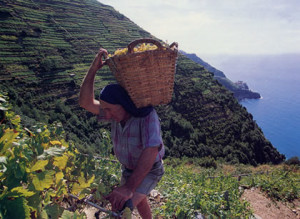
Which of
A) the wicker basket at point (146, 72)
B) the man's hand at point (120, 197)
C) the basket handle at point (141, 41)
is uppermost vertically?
the basket handle at point (141, 41)

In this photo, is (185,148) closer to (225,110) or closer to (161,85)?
(225,110)

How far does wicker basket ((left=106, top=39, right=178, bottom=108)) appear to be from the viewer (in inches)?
54.4

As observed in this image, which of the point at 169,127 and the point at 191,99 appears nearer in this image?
the point at 169,127

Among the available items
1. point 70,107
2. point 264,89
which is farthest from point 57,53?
point 264,89

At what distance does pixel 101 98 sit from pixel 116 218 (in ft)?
2.34

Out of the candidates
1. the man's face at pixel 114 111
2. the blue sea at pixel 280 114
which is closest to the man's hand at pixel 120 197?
the man's face at pixel 114 111

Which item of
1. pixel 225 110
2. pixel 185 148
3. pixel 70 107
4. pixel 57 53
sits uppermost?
pixel 57 53

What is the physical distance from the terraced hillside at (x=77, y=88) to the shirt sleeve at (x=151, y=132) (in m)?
26.7

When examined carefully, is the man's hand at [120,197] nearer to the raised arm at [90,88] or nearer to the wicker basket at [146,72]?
the wicker basket at [146,72]

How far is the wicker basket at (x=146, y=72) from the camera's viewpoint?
4.54 ft

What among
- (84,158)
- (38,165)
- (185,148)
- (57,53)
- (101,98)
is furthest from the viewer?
(57,53)

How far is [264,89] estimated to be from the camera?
5039 inches

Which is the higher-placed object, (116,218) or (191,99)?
(116,218)

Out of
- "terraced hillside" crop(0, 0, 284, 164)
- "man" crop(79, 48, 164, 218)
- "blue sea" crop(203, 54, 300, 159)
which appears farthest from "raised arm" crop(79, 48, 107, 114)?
"blue sea" crop(203, 54, 300, 159)
